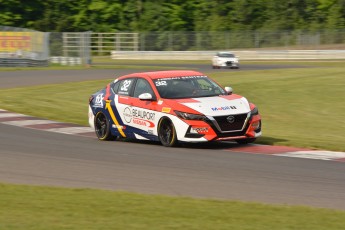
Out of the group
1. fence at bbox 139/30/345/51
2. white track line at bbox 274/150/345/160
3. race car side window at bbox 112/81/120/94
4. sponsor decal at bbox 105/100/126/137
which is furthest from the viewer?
fence at bbox 139/30/345/51

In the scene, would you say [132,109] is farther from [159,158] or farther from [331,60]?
[331,60]

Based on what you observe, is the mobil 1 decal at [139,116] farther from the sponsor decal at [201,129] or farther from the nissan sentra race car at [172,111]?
the sponsor decal at [201,129]

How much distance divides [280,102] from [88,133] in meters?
9.92

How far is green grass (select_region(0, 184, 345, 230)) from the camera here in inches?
299

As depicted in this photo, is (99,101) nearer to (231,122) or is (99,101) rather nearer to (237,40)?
(231,122)

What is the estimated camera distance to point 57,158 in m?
13.4

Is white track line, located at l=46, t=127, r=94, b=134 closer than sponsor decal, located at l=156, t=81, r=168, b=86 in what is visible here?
No

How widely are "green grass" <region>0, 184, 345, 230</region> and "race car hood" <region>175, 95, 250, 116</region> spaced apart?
5053 millimetres

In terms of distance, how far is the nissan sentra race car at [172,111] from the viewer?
1455 centimetres

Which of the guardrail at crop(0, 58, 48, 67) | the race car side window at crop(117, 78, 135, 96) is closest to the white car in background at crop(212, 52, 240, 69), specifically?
the guardrail at crop(0, 58, 48, 67)

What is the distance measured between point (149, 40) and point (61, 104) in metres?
41.4

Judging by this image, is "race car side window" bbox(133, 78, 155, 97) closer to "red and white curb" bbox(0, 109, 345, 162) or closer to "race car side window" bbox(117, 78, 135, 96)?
"race car side window" bbox(117, 78, 135, 96)

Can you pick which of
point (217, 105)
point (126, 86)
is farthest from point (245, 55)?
point (217, 105)

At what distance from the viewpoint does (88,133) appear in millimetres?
17703
